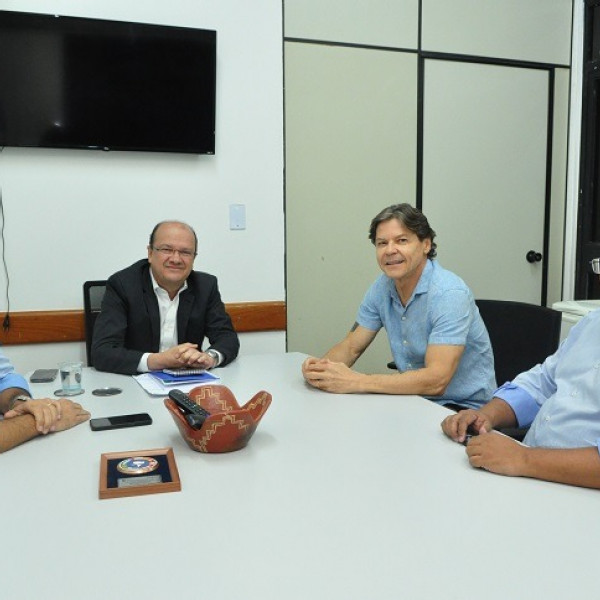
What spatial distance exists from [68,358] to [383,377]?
69.0 inches

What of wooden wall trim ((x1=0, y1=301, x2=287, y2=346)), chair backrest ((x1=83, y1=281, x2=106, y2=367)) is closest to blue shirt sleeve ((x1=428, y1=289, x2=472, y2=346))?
chair backrest ((x1=83, y1=281, x2=106, y2=367))

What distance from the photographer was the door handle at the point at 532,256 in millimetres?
4070

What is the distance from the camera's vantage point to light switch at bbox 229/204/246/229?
124 inches

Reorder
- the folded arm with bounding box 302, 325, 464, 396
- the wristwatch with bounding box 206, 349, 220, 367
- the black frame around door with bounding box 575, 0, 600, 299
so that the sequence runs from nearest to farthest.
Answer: the folded arm with bounding box 302, 325, 464, 396
the wristwatch with bounding box 206, 349, 220, 367
the black frame around door with bounding box 575, 0, 600, 299

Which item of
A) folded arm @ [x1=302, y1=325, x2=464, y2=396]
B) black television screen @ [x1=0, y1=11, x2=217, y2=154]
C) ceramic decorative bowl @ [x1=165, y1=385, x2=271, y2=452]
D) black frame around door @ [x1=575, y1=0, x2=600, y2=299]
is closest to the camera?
ceramic decorative bowl @ [x1=165, y1=385, x2=271, y2=452]

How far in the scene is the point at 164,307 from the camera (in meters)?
2.55

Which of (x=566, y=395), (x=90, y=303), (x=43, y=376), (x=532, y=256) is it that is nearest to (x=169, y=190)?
(x=90, y=303)

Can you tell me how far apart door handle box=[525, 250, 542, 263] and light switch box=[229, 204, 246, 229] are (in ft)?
6.56

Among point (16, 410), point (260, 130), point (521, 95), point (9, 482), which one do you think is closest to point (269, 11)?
point (260, 130)

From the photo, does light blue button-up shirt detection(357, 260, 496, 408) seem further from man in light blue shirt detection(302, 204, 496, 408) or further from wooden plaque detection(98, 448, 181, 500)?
wooden plaque detection(98, 448, 181, 500)

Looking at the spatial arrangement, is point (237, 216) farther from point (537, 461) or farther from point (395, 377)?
point (537, 461)

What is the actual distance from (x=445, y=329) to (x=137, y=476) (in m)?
1.11

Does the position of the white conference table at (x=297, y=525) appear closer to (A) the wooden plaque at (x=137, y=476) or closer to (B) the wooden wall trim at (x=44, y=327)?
(A) the wooden plaque at (x=137, y=476)

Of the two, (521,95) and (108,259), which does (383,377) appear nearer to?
(108,259)
